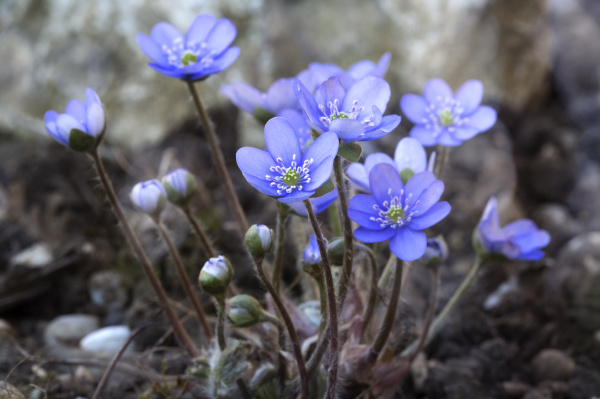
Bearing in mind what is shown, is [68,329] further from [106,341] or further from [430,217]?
[430,217]

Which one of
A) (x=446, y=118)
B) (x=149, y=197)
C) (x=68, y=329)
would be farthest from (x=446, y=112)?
(x=68, y=329)

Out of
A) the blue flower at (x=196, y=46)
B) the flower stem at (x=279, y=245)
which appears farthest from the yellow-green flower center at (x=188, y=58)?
the flower stem at (x=279, y=245)

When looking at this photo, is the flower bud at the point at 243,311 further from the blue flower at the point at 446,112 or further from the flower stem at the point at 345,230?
the blue flower at the point at 446,112

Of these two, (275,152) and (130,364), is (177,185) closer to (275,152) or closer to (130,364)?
(275,152)

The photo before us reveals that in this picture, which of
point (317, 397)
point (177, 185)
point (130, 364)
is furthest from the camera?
point (130, 364)

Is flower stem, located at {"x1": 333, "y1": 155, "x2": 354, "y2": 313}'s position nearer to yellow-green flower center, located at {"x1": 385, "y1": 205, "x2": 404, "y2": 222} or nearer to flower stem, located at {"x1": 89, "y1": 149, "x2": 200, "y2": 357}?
yellow-green flower center, located at {"x1": 385, "y1": 205, "x2": 404, "y2": 222}

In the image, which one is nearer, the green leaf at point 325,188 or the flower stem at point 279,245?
the green leaf at point 325,188

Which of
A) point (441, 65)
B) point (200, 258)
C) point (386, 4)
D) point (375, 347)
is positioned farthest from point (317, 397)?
point (386, 4)
